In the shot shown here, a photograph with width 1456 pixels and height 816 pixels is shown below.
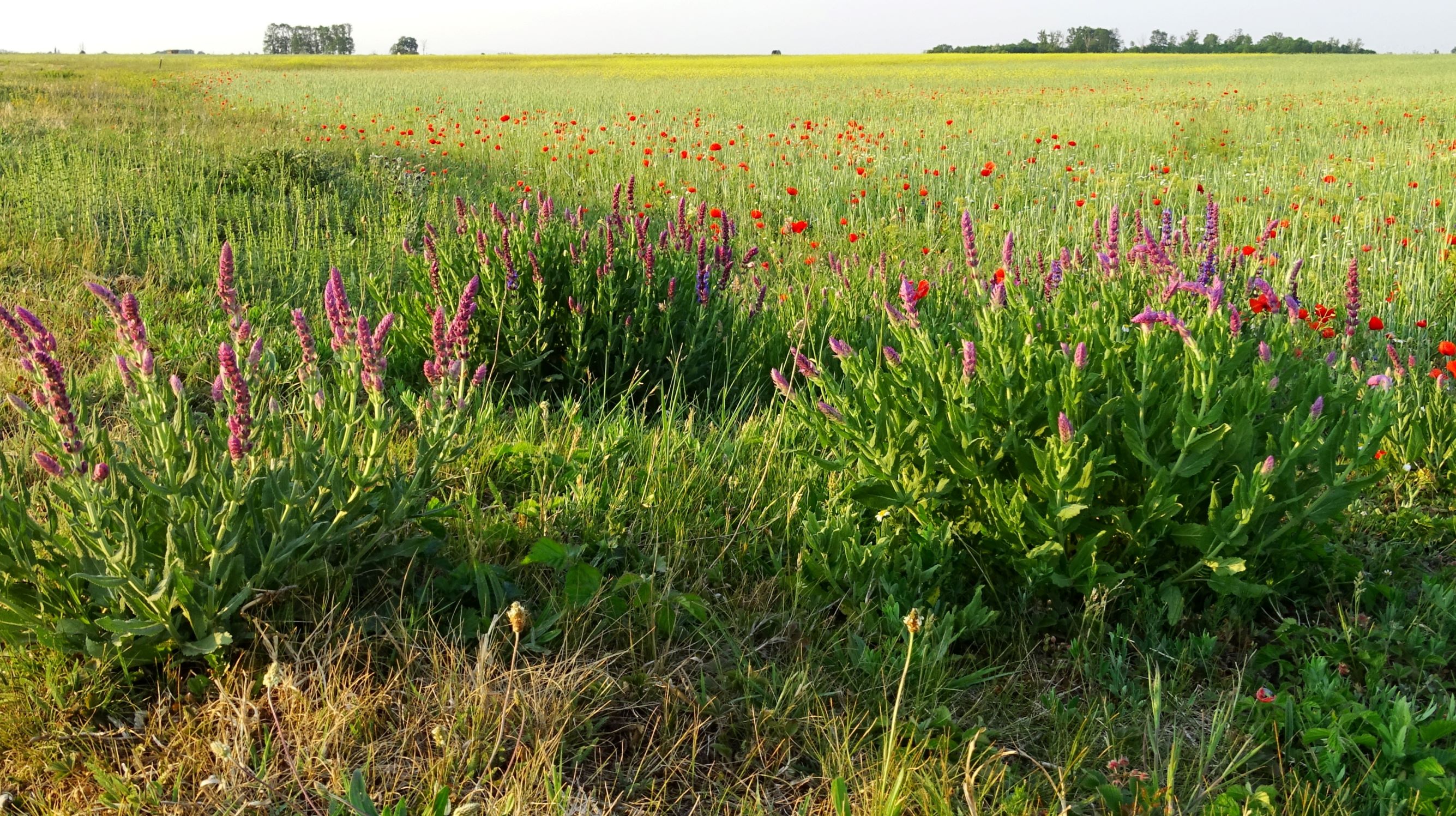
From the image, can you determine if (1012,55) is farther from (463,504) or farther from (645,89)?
(463,504)

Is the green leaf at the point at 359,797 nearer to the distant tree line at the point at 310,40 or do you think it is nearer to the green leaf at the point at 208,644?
the green leaf at the point at 208,644

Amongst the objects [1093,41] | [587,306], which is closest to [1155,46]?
[1093,41]

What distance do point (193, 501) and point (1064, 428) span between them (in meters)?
1.80

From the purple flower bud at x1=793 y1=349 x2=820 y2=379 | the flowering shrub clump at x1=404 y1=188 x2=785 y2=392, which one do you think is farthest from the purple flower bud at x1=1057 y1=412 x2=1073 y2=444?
the flowering shrub clump at x1=404 y1=188 x2=785 y2=392

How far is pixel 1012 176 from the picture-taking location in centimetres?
770

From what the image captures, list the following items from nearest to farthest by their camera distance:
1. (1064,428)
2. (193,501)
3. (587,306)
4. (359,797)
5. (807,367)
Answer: (359,797) < (193,501) < (1064,428) < (807,367) < (587,306)

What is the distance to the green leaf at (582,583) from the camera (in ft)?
6.96

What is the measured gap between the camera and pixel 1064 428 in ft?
6.41

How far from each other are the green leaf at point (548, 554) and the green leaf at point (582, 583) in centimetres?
4

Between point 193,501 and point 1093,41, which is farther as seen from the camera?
point 1093,41

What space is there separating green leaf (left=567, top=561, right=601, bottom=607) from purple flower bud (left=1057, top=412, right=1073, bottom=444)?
1088 mm

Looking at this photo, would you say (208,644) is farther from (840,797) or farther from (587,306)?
(587,306)

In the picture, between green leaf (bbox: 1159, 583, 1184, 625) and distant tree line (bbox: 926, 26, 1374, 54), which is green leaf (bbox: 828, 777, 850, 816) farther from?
distant tree line (bbox: 926, 26, 1374, 54)

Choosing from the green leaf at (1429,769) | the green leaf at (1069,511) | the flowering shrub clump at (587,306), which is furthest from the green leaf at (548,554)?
the green leaf at (1429,769)
